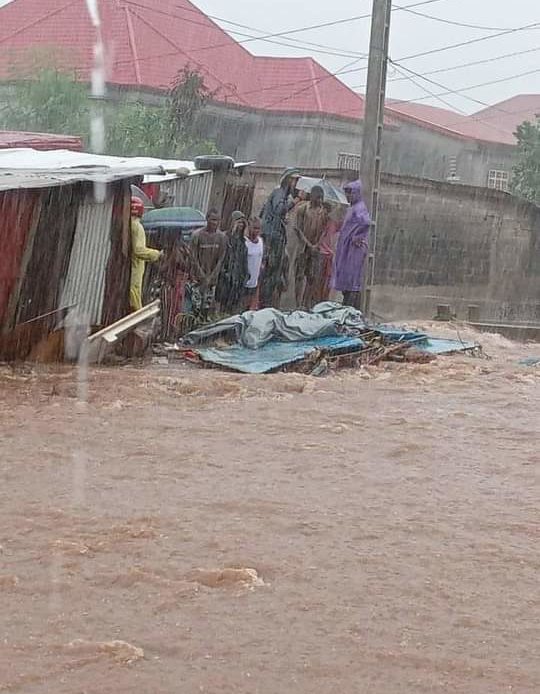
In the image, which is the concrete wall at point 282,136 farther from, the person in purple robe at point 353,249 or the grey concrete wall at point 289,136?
the person in purple robe at point 353,249

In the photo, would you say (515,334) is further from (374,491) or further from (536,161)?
(536,161)

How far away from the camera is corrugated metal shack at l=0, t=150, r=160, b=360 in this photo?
1019cm

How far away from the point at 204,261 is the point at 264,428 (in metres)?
4.58

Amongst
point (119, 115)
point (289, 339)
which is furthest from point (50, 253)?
point (119, 115)

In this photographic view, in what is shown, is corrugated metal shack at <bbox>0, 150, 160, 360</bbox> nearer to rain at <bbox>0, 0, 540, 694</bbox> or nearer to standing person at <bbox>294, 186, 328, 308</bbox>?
rain at <bbox>0, 0, 540, 694</bbox>

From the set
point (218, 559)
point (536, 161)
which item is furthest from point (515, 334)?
point (536, 161)

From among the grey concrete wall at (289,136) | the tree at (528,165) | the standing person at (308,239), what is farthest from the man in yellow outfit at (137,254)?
the tree at (528,165)

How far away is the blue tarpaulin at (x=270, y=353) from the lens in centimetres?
1078

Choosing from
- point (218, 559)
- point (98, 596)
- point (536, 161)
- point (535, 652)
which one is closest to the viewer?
point (535, 652)

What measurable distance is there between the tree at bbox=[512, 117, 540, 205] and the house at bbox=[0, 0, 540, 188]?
344 centimetres

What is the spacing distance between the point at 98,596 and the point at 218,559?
2.36 ft

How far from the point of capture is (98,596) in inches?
178

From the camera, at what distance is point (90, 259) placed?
36.3 feet

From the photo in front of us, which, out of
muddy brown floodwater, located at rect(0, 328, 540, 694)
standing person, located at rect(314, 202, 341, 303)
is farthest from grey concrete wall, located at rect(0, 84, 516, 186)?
muddy brown floodwater, located at rect(0, 328, 540, 694)
